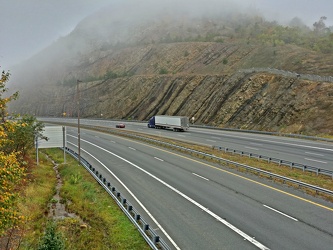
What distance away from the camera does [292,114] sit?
166 ft

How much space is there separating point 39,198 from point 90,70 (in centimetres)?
12081

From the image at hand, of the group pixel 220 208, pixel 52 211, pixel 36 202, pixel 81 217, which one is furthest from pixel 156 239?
pixel 36 202

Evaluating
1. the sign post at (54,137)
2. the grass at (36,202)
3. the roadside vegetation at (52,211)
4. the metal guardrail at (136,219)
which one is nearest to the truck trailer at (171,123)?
the sign post at (54,137)

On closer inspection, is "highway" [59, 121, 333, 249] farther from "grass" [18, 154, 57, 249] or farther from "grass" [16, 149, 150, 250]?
"grass" [18, 154, 57, 249]

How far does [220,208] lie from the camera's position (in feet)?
57.5

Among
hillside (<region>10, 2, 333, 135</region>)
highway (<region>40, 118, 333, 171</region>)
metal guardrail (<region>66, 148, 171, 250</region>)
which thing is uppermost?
hillside (<region>10, 2, 333, 135</region>)

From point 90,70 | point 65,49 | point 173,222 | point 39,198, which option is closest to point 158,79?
point 90,70

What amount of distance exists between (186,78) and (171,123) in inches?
869

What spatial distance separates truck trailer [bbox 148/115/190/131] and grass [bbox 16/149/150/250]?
31.8m

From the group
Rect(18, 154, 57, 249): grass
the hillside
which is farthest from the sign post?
the hillside

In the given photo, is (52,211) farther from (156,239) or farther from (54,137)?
(54,137)

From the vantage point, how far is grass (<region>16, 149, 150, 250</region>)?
579 inches

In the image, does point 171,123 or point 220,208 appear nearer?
point 220,208

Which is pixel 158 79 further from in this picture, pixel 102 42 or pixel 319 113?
pixel 102 42
